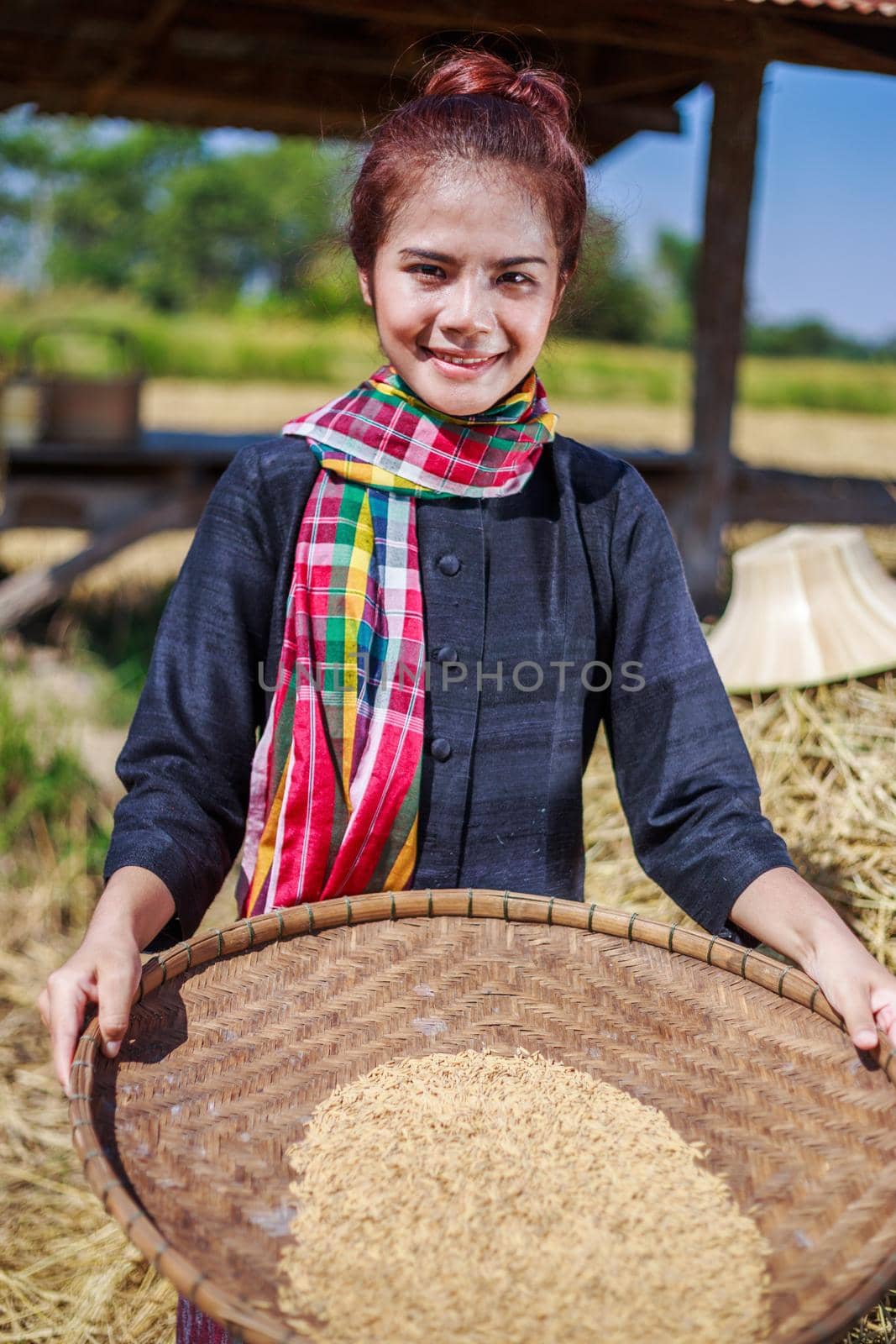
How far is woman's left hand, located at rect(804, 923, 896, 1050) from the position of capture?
1206 millimetres

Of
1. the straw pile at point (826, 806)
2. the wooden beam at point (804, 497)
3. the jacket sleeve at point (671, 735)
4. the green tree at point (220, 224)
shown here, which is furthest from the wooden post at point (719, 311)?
the green tree at point (220, 224)

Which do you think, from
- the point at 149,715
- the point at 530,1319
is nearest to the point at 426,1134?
the point at 530,1319

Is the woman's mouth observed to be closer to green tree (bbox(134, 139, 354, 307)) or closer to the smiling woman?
the smiling woman

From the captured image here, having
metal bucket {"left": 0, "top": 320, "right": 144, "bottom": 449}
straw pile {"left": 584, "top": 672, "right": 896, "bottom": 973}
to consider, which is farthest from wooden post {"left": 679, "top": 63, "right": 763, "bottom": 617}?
metal bucket {"left": 0, "top": 320, "right": 144, "bottom": 449}

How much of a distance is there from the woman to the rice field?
2.15ft

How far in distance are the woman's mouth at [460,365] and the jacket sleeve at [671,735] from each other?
0.77 feet

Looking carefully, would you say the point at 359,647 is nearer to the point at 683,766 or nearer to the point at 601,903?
the point at 683,766

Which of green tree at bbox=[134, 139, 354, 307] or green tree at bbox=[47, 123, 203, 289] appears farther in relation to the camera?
green tree at bbox=[47, 123, 203, 289]

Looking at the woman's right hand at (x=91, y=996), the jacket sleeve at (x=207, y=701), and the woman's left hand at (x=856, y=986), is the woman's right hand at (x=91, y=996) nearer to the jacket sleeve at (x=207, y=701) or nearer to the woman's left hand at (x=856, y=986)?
the jacket sleeve at (x=207, y=701)

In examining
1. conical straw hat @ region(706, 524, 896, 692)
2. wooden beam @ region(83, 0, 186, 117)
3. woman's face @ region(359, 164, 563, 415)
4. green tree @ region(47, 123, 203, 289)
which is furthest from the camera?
green tree @ region(47, 123, 203, 289)

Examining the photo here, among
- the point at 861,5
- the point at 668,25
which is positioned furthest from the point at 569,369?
the point at 861,5

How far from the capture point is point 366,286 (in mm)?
1511

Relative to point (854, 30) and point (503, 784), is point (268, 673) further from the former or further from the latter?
point (854, 30)

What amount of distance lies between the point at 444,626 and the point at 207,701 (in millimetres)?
282
